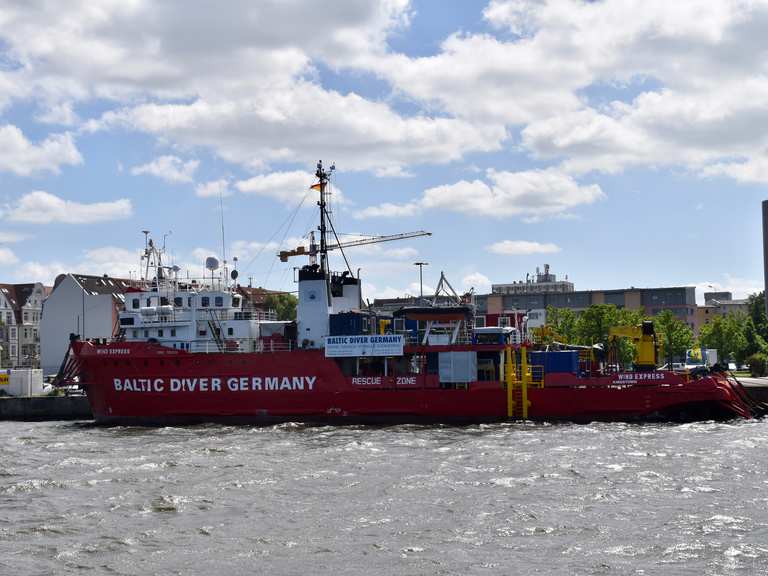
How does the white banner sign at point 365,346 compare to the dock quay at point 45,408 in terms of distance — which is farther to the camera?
the dock quay at point 45,408

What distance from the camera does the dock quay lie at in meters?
46.6

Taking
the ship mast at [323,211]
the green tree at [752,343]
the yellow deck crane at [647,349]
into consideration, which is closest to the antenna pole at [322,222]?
the ship mast at [323,211]

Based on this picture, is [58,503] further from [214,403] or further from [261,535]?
[214,403]

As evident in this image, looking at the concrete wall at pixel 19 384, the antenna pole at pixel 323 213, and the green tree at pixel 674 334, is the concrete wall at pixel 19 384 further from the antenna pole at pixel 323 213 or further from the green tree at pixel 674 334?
the green tree at pixel 674 334

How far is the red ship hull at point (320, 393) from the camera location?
35.7 meters

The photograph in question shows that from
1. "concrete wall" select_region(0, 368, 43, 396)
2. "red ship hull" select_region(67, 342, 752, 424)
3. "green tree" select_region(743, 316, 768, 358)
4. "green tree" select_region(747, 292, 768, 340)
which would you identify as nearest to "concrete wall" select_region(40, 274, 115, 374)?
"concrete wall" select_region(0, 368, 43, 396)

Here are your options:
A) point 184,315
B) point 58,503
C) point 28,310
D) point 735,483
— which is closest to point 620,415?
point 735,483

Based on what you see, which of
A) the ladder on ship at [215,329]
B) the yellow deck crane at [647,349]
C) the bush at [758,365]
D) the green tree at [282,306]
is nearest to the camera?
the yellow deck crane at [647,349]

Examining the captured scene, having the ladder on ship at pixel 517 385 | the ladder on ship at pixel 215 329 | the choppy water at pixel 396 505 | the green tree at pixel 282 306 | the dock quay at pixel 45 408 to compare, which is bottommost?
the choppy water at pixel 396 505

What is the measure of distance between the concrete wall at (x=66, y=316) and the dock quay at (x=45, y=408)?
83.6 ft

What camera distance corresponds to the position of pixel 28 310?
85.4m

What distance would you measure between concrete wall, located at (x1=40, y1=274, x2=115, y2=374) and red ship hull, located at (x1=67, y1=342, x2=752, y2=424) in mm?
35296

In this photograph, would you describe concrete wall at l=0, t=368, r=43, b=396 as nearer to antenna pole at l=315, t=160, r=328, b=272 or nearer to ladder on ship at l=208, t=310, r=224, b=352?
ladder on ship at l=208, t=310, r=224, b=352

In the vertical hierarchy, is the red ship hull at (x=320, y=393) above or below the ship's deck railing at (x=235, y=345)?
below
